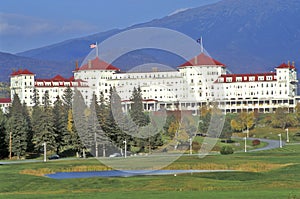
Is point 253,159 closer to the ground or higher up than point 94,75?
closer to the ground

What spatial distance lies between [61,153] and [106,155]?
7.35 m

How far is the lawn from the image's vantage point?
47322 millimetres

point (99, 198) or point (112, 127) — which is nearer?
point (99, 198)

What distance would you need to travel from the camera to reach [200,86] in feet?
628

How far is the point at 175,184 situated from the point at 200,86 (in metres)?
139

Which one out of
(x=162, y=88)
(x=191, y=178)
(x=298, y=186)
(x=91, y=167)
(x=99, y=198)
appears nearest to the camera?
(x=99, y=198)

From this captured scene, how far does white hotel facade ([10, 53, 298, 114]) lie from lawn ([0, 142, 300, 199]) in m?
109

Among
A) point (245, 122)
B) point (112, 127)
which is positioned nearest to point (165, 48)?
point (112, 127)

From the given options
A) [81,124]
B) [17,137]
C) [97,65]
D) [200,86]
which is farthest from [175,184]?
[200,86]

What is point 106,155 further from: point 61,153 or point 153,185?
point 153,185

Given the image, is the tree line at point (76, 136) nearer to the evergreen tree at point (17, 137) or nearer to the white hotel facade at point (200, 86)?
the evergreen tree at point (17, 137)

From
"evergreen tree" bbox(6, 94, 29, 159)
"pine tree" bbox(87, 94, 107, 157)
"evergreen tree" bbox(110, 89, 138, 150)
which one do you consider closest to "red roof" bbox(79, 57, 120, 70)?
"pine tree" bbox(87, 94, 107, 157)

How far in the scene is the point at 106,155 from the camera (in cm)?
9631

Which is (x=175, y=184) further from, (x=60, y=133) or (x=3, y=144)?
(x=60, y=133)
